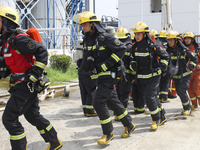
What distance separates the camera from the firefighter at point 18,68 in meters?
3.08

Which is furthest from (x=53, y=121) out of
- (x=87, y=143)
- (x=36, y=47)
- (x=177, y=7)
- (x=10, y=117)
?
(x=177, y=7)

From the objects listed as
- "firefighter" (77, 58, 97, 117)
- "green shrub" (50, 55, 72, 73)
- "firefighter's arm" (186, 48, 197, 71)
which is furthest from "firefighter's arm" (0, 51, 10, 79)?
"green shrub" (50, 55, 72, 73)

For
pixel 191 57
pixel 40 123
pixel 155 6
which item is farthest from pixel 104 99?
pixel 155 6

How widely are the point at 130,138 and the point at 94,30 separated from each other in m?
1.94

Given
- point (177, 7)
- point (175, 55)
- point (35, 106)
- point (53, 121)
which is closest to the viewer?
point (35, 106)

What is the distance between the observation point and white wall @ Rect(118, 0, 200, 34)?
27.0 meters

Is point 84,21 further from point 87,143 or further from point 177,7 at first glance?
point 177,7

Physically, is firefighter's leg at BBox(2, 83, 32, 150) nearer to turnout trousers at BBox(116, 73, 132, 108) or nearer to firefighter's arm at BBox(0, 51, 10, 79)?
firefighter's arm at BBox(0, 51, 10, 79)

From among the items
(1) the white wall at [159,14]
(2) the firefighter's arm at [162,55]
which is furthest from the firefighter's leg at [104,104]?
(1) the white wall at [159,14]

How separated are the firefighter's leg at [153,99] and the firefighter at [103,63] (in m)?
0.73

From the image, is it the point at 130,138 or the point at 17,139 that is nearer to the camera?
the point at 17,139

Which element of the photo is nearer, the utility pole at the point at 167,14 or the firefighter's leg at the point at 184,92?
the firefighter's leg at the point at 184,92

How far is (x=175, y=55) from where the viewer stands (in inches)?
223

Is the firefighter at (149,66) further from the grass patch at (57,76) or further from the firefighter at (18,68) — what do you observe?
the grass patch at (57,76)
